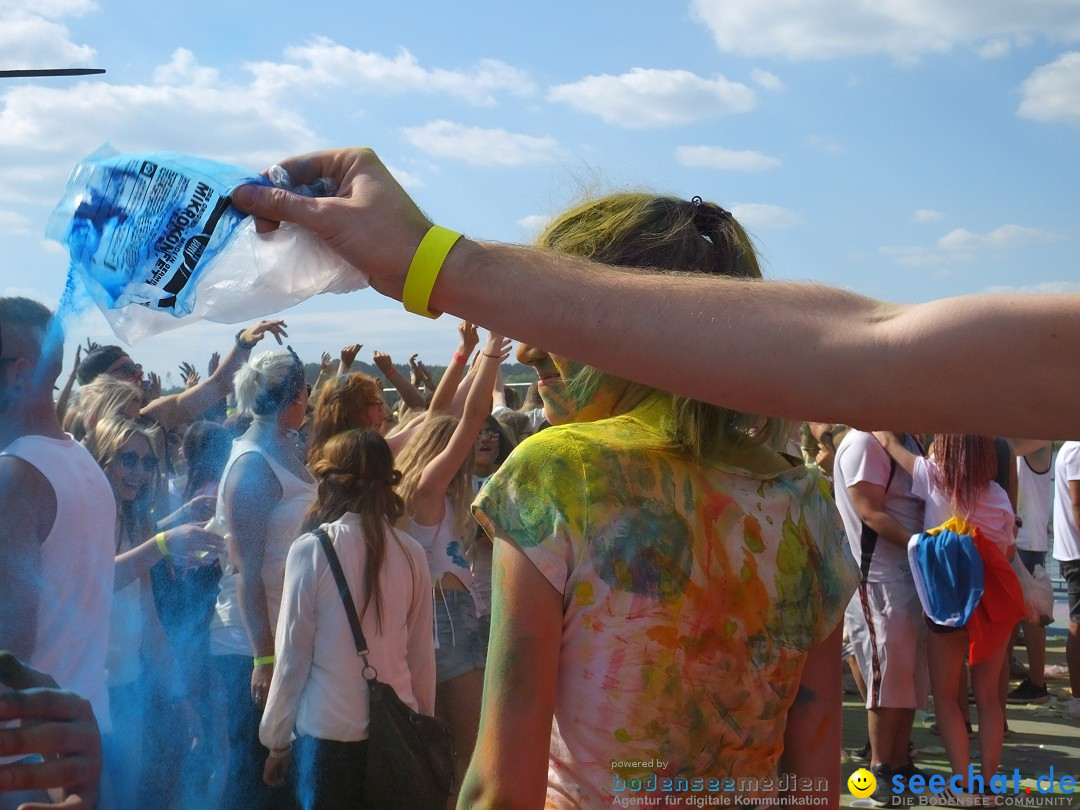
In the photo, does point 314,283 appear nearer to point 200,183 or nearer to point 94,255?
point 200,183

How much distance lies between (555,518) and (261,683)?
1125 mm

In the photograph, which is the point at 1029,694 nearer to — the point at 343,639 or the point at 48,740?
the point at 343,639

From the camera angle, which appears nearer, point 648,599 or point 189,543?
point 648,599

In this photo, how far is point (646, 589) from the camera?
154 centimetres

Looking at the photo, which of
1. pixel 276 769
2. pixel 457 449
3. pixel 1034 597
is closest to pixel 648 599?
pixel 276 769

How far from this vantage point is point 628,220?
1.71 m

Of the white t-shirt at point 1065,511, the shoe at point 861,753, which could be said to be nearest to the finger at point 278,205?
the shoe at point 861,753

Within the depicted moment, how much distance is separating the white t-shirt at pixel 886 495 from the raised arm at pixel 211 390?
3.94 meters

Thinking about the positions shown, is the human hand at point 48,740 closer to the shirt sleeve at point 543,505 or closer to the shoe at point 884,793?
the shirt sleeve at point 543,505

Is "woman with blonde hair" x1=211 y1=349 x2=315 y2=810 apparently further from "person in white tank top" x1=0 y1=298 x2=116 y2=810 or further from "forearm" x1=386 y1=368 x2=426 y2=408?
"forearm" x1=386 y1=368 x2=426 y2=408

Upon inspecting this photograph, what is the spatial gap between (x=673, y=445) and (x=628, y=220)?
368 millimetres

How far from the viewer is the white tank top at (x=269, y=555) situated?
208 centimetres

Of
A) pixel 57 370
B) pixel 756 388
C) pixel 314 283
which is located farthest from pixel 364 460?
pixel 756 388

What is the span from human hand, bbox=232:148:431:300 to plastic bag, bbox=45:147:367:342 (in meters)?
0.03
